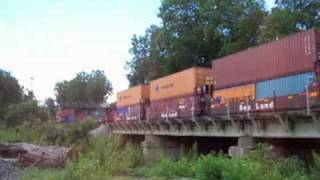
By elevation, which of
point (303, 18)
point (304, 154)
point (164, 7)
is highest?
point (164, 7)

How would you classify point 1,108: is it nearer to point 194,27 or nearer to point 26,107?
point 26,107

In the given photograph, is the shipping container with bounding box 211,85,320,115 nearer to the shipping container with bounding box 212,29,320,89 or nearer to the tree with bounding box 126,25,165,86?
the shipping container with bounding box 212,29,320,89

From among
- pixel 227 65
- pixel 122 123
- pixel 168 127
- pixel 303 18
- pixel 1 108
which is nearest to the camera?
pixel 227 65

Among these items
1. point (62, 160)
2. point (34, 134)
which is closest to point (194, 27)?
point (34, 134)

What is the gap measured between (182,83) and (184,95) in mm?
1732

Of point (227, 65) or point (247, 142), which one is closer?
point (247, 142)

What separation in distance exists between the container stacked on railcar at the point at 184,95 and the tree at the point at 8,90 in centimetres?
4965

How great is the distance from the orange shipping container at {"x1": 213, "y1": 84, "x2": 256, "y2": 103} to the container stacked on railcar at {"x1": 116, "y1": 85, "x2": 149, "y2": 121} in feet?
53.6

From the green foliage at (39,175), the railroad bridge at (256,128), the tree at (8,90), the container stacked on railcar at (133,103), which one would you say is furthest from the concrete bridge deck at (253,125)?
the tree at (8,90)

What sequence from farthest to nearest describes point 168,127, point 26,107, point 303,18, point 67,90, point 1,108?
point 67,90
point 1,108
point 26,107
point 303,18
point 168,127

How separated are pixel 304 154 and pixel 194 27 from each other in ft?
126

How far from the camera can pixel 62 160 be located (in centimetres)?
2214

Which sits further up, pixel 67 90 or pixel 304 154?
pixel 67 90

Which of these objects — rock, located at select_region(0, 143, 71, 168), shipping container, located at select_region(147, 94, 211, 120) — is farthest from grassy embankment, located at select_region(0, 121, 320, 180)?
shipping container, located at select_region(147, 94, 211, 120)
